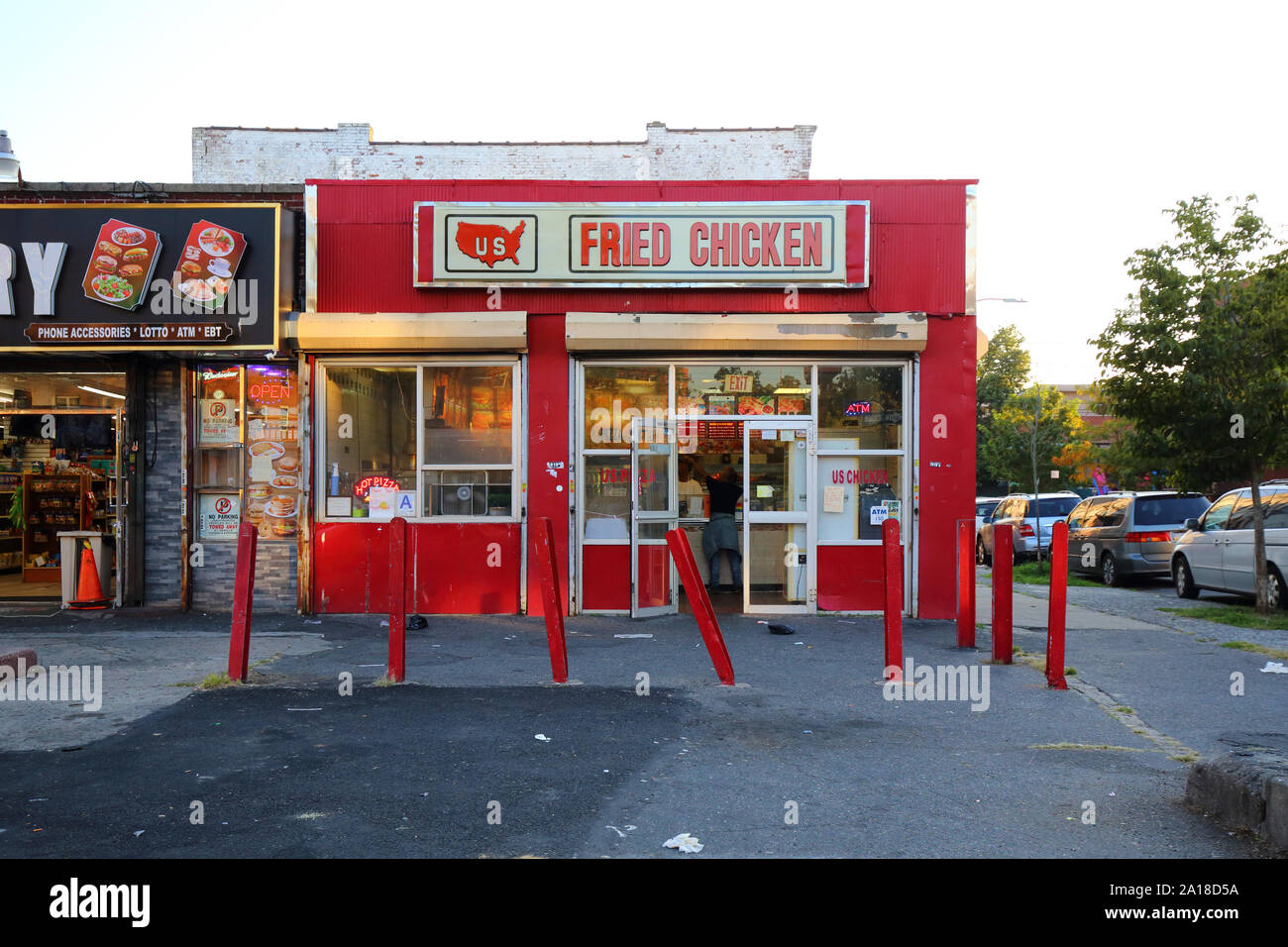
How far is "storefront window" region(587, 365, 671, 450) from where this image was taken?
12.1 meters

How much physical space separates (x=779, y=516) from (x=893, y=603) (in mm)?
4048

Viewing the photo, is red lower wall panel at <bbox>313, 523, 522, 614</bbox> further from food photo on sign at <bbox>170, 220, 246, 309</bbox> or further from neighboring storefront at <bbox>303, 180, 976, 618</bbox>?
food photo on sign at <bbox>170, 220, 246, 309</bbox>

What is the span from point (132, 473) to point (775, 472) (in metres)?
7.90

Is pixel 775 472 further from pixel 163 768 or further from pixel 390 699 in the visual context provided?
pixel 163 768

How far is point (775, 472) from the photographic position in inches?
Answer: 476

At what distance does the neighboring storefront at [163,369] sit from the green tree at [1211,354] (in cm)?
1121

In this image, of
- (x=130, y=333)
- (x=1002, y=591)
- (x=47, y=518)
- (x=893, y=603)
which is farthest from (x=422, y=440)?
(x=47, y=518)

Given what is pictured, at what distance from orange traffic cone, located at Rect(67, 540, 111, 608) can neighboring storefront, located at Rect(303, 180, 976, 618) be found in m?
2.67

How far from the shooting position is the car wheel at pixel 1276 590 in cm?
1337

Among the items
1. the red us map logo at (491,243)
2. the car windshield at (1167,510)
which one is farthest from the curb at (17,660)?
the car windshield at (1167,510)

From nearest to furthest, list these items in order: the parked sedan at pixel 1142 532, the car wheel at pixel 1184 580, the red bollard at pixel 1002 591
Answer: the red bollard at pixel 1002 591 < the car wheel at pixel 1184 580 < the parked sedan at pixel 1142 532

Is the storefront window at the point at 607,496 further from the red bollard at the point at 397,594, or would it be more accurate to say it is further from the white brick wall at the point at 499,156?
the white brick wall at the point at 499,156

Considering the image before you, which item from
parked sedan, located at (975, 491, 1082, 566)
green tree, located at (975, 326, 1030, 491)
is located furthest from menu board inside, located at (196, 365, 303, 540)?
green tree, located at (975, 326, 1030, 491)

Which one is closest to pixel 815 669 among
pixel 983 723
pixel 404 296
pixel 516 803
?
pixel 983 723
